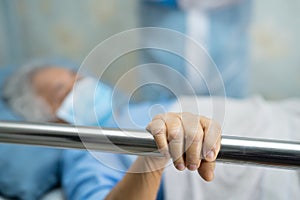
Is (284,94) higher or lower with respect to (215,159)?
lower

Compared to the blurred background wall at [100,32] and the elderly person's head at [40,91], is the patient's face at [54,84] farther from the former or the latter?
the blurred background wall at [100,32]

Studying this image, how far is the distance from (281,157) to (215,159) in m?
0.10

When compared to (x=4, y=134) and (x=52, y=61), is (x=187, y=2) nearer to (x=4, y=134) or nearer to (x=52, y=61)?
(x=52, y=61)

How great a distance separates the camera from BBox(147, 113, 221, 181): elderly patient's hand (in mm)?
662

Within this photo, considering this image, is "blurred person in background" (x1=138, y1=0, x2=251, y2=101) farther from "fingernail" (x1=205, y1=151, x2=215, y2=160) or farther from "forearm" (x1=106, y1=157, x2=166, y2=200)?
"fingernail" (x1=205, y1=151, x2=215, y2=160)

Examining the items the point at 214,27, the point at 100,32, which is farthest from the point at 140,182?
the point at 100,32

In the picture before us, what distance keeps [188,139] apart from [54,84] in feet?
3.06

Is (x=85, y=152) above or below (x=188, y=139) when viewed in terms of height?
below

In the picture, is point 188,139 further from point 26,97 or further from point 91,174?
point 26,97

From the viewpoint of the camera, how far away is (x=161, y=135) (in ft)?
2.19

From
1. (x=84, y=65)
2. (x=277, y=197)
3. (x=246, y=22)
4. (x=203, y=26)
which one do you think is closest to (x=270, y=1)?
(x=246, y=22)

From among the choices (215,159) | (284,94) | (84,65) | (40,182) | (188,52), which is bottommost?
(284,94)

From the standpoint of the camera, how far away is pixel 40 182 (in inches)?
47.9

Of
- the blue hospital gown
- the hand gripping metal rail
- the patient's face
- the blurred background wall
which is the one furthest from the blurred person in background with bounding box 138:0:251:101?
the hand gripping metal rail
